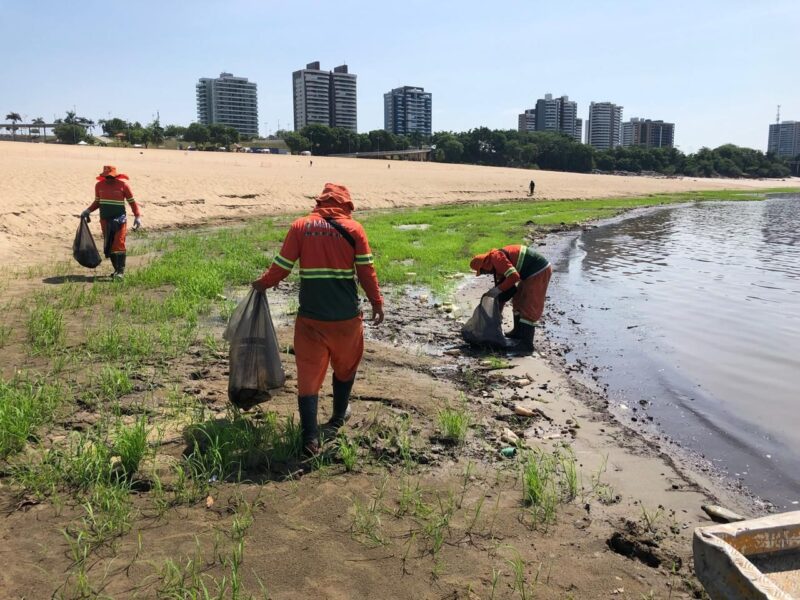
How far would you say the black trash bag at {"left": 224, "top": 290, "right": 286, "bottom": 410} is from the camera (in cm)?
425

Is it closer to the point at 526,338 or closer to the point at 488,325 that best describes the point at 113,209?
the point at 488,325

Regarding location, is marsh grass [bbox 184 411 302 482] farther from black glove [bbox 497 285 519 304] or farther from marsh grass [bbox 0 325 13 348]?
black glove [bbox 497 285 519 304]

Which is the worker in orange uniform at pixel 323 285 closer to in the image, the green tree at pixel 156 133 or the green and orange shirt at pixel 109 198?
the green and orange shirt at pixel 109 198

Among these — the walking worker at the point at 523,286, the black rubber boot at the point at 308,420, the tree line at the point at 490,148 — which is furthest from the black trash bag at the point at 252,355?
the tree line at the point at 490,148

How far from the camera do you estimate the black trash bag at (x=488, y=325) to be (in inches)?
262

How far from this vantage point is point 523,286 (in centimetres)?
693

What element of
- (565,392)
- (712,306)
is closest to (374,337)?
(565,392)

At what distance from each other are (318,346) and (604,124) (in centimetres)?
19073

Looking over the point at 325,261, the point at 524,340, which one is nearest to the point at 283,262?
the point at 325,261

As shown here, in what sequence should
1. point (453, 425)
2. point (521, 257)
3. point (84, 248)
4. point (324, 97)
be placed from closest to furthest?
1. point (453, 425)
2. point (521, 257)
3. point (84, 248)
4. point (324, 97)

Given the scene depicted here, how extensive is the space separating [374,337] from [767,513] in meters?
4.29

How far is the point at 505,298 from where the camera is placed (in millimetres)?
6695

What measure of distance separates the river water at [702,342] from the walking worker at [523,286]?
757mm

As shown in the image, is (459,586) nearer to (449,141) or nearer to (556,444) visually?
(556,444)
